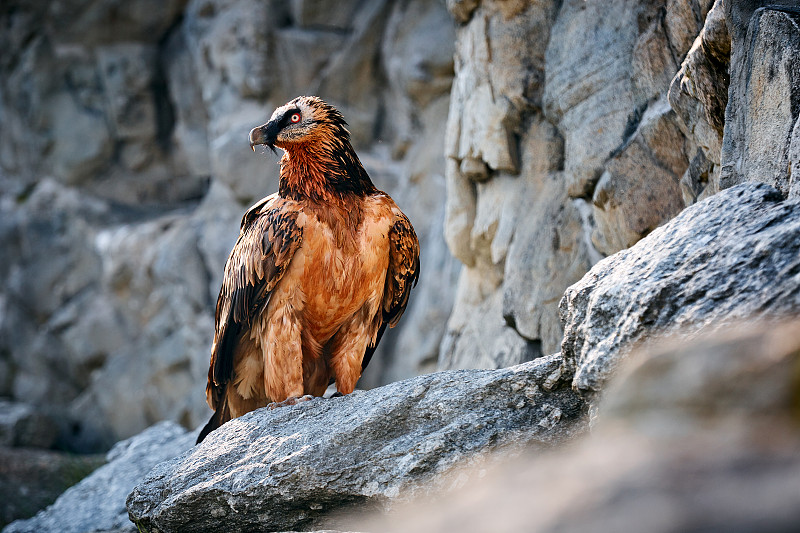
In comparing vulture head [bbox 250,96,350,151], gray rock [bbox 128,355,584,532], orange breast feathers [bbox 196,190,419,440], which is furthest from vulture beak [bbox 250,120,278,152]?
gray rock [bbox 128,355,584,532]

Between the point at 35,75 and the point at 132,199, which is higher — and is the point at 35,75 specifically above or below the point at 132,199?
above

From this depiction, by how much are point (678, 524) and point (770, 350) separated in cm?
A: 49

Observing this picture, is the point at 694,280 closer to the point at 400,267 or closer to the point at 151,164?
the point at 400,267

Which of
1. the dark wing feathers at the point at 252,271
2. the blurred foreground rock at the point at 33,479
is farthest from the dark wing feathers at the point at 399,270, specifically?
the blurred foreground rock at the point at 33,479

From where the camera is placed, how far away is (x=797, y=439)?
1.15 meters

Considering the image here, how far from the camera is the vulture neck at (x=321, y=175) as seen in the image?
3598 mm

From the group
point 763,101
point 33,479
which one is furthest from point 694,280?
point 33,479

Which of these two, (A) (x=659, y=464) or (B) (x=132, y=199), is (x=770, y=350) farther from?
(B) (x=132, y=199)

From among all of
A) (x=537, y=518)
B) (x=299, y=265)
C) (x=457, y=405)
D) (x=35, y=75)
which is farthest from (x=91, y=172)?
(x=537, y=518)

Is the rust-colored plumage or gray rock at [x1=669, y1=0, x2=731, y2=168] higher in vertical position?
gray rock at [x1=669, y1=0, x2=731, y2=168]

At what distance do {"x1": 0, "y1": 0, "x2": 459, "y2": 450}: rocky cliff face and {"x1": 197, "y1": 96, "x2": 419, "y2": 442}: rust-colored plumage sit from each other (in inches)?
191

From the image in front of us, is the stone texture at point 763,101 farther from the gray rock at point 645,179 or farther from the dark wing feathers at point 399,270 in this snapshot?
the dark wing feathers at point 399,270

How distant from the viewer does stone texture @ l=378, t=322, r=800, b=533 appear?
102 cm

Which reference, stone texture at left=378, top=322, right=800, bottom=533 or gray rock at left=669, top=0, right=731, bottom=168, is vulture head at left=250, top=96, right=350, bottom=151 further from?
stone texture at left=378, top=322, right=800, bottom=533
